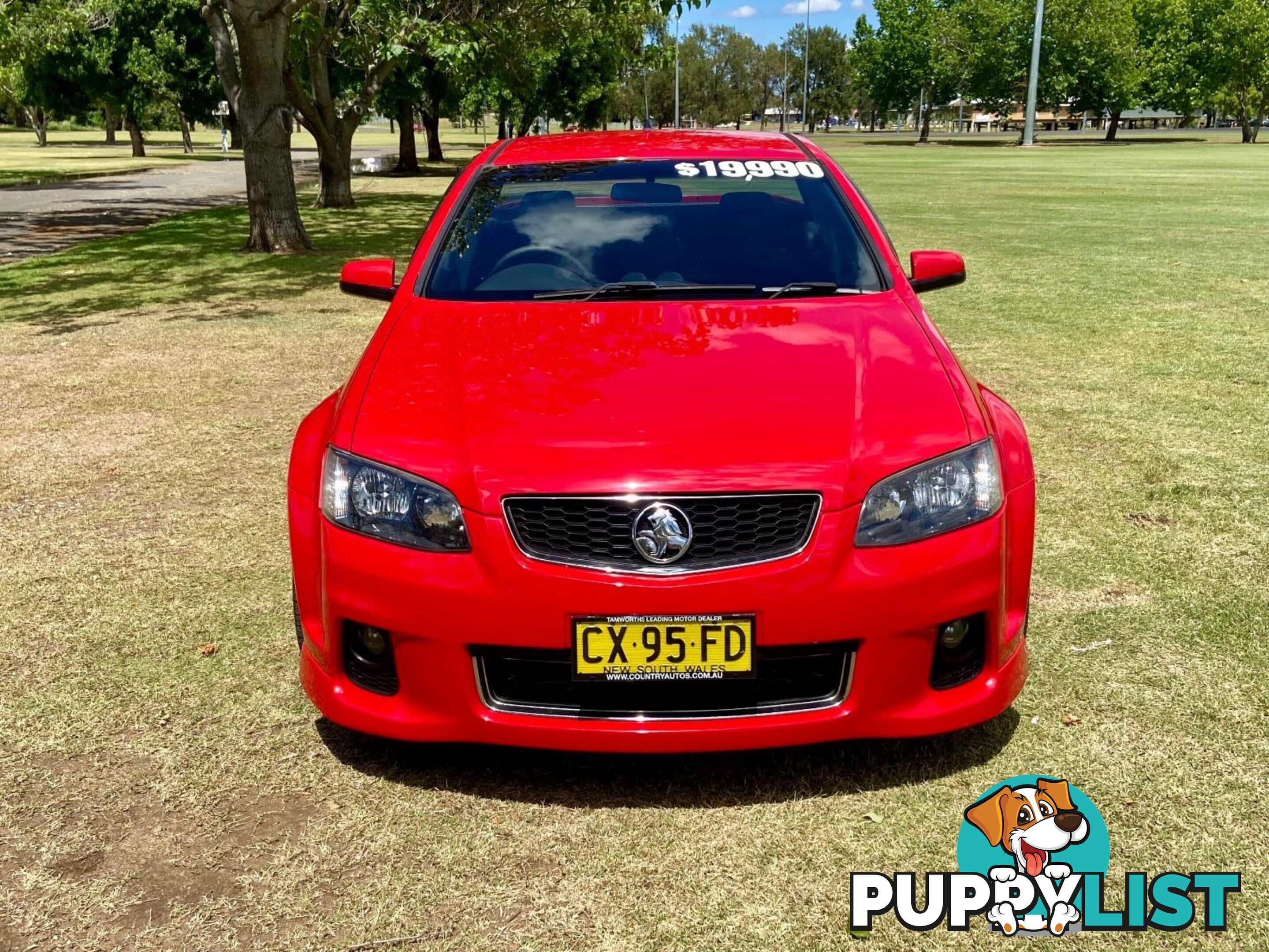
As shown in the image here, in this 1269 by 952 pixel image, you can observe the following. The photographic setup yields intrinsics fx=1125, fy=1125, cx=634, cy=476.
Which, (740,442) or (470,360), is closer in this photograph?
(740,442)

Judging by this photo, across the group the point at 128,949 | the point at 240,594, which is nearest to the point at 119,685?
the point at 240,594

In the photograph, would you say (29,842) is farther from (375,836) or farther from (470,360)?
(470,360)

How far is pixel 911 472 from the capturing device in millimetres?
2629

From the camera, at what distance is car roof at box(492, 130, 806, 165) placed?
4.27 meters

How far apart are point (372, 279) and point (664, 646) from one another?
A: 224 centimetres

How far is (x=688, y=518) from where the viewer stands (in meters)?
2.50

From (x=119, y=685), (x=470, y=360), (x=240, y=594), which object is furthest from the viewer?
(x=240, y=594)

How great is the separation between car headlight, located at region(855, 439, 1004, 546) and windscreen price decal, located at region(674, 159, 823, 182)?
173 centimetres

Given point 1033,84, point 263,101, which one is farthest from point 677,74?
point 263,101

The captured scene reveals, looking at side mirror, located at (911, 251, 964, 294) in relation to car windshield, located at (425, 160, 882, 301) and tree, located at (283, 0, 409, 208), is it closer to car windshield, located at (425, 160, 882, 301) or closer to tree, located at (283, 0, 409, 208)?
car windshield, located at (425, 160, 882, 301)

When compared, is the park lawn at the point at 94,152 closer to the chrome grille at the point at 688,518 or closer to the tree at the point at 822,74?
the chrome grille at the point at 688,518

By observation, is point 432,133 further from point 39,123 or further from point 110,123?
Result: point 39,123

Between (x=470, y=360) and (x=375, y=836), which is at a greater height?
(x=470, y=360)

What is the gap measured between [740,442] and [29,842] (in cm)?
194
